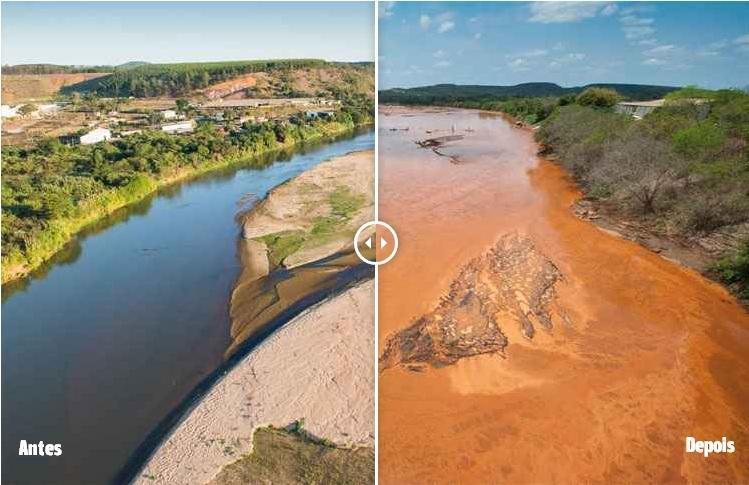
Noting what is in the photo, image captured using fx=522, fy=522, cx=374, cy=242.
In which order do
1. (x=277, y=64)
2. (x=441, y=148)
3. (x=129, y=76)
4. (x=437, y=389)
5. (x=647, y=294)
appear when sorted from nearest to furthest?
(x=437, y=389)
(x=647, y=294)
(x=277, y=64)
(x=129, y=76)
(x=441, y=148)

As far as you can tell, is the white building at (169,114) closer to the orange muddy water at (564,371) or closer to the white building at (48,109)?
the white building at (48,109)

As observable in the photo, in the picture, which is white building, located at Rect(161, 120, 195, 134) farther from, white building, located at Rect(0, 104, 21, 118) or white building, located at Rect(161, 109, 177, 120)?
white building, located at Rect(0, 104, 21, 118)

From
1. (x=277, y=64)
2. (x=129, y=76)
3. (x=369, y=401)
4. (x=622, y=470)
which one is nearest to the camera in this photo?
(x=622, y=470)

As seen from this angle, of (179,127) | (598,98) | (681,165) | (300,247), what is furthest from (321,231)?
(598,98)

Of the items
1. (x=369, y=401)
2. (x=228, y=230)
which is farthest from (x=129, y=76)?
(x=369, y=401)

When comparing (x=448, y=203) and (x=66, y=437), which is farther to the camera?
(x=448, y=203)

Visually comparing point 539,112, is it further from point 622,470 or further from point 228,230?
point 622,470

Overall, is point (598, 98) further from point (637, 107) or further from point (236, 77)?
point (236, 77)

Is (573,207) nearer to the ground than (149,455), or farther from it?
farther from it
